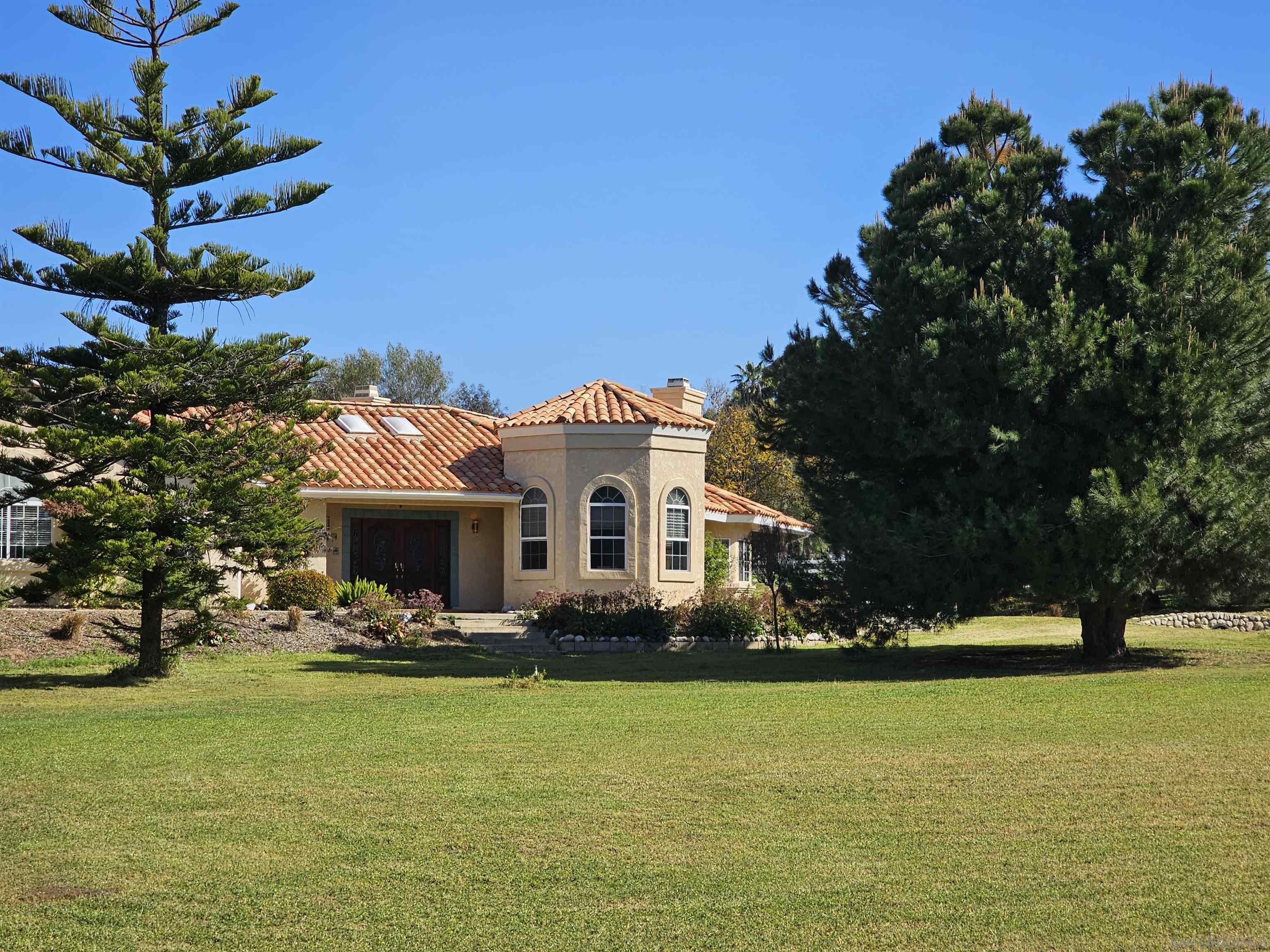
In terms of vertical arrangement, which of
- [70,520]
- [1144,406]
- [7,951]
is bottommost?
[7,951]

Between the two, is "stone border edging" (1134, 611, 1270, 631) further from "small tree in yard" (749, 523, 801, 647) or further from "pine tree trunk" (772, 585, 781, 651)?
"small tree in yard" (749, 523, 801, 647)

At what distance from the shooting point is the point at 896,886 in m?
6.19

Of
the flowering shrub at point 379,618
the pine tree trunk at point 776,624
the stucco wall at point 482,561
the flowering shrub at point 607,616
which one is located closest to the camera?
the flowering shrub at point 379,618

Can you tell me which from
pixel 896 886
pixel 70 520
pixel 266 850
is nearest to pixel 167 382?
pixel 70 520

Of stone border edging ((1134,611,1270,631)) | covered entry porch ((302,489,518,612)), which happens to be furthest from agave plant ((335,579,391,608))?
stone border edging ((1134,611,1270,631))

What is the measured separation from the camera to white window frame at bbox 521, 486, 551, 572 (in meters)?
26.2

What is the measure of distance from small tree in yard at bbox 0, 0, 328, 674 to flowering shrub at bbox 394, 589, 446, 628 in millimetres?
6759

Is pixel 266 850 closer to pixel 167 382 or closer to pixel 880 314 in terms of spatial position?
pixel 167 382

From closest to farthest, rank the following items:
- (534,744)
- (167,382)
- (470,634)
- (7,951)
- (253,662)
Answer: (7,951), (534,744), (167,382), (253,662), (470,634)

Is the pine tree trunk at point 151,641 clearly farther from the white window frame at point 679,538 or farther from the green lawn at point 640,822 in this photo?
the white window frame at point 679,538

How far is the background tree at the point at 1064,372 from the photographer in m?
16.4

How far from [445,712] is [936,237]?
31.8 ft

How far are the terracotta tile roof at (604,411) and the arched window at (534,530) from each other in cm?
158

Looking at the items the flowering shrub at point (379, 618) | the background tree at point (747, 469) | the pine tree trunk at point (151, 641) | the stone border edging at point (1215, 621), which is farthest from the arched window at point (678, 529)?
the background tree at point (747, 469)
